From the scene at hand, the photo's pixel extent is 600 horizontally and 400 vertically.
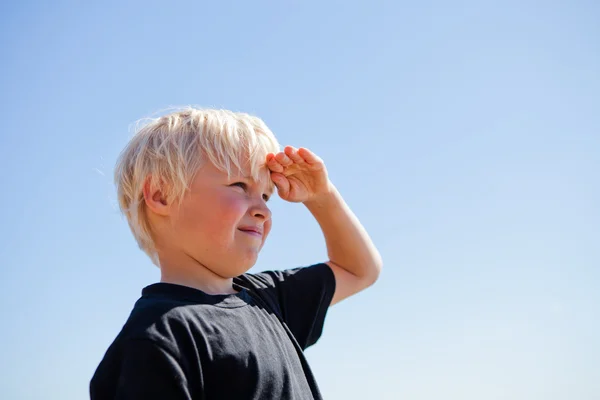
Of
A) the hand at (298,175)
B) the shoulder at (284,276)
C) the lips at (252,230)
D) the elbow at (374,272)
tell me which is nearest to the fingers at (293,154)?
the hand at (298,175)

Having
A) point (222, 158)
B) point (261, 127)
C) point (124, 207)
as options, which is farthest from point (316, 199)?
point (124, 207)

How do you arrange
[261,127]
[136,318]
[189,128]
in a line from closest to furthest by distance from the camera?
[136,318]
[189,128]
[261,127]

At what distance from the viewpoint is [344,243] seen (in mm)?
4066

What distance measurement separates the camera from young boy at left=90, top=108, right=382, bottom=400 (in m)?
2.56

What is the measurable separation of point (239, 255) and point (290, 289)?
66 centimetres

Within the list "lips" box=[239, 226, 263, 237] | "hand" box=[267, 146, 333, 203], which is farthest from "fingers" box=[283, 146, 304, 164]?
"lips" box=[239, 226, 263, 237]

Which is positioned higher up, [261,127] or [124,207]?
[261,127]

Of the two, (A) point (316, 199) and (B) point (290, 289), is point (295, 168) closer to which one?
(A) point (316, 199)

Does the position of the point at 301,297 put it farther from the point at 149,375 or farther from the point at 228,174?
the point at 149,375

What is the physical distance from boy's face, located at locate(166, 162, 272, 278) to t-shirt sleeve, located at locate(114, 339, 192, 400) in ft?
2.21

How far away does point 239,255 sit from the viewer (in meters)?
3.13

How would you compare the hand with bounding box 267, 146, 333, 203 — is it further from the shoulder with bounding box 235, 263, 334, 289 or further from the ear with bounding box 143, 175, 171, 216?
the ear with bounding box 143, 175, 171, 216

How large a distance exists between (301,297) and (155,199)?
1061 mm

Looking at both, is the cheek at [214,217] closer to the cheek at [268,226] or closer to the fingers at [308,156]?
the cheek at [268,226]
